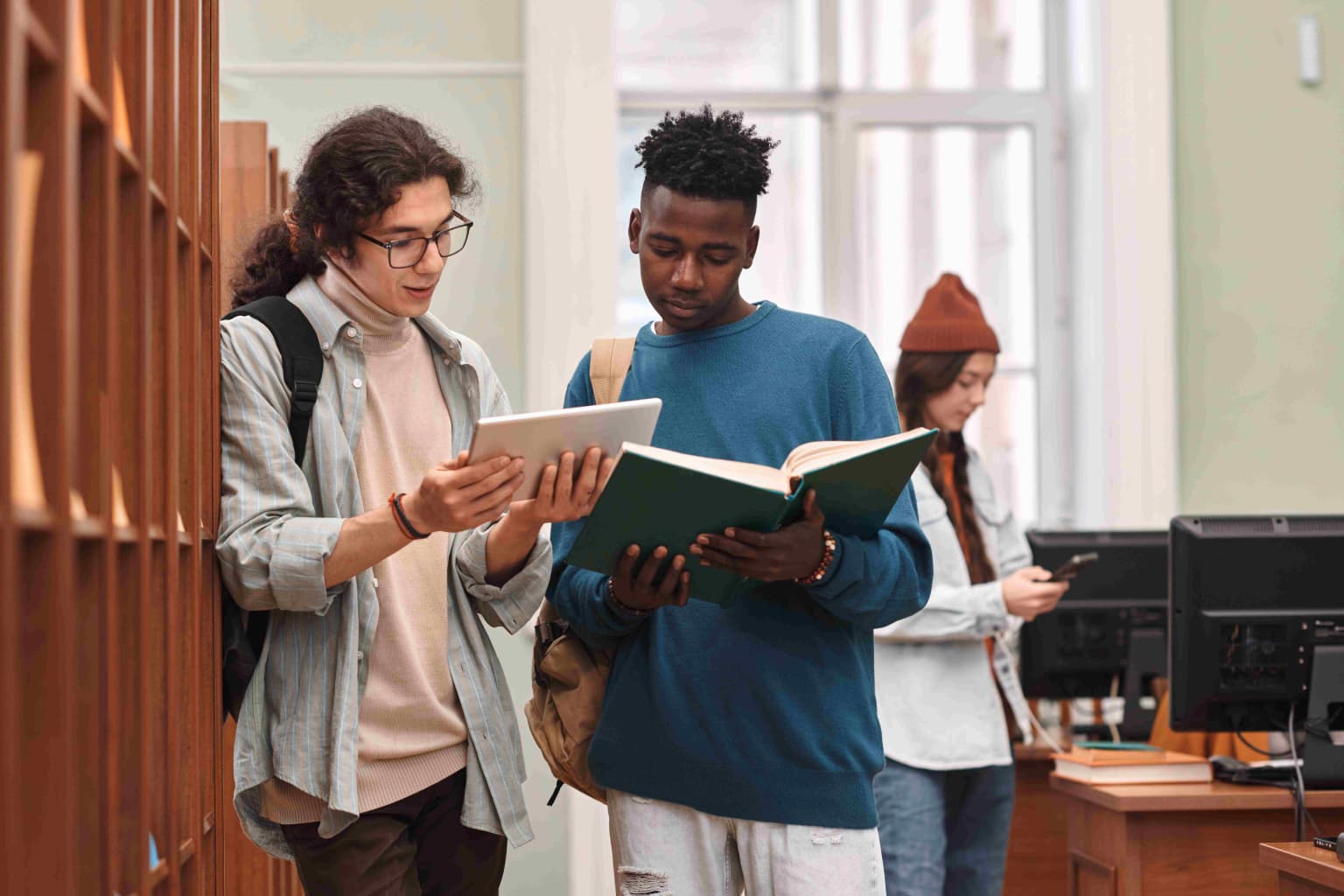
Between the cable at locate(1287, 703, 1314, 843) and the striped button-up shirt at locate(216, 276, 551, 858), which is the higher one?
the striped button-up shirt at locate(216, 276, 551, 858)

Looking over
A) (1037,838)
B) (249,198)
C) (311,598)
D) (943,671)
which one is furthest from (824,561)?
(1037,838)

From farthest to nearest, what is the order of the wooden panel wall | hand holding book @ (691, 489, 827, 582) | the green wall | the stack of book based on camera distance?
the green wall
the stack of book
the wooden panel wall
hand holding book @ (691, 489, 827, 582)

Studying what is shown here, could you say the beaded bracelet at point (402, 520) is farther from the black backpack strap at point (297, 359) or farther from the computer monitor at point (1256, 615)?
the computer monitor at point (1256, 615)

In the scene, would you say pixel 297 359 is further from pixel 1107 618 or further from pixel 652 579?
pixel 1107 618

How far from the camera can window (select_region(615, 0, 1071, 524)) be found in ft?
14.7

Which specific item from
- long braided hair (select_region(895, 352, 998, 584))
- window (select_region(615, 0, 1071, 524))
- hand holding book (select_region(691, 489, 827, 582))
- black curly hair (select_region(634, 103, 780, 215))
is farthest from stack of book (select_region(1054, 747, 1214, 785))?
window (select_region(615, 0, 1071, 524))

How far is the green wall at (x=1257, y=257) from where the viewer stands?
4.30m

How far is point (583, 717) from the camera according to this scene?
1.79m

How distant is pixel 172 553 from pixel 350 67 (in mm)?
2849

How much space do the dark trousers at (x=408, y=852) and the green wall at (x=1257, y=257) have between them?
314 centimetres

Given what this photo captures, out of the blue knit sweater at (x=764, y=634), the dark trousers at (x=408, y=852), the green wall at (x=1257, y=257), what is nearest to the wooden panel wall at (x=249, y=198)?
the dark trousers at (x=408, y=852)

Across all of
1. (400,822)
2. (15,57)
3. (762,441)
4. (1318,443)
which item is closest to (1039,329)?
(1318,443)

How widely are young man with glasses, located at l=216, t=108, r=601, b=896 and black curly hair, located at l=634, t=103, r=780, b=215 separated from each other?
28 centimetres

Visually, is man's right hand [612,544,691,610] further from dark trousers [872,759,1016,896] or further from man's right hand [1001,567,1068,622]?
man's right hand [1001,567,1068,622]
